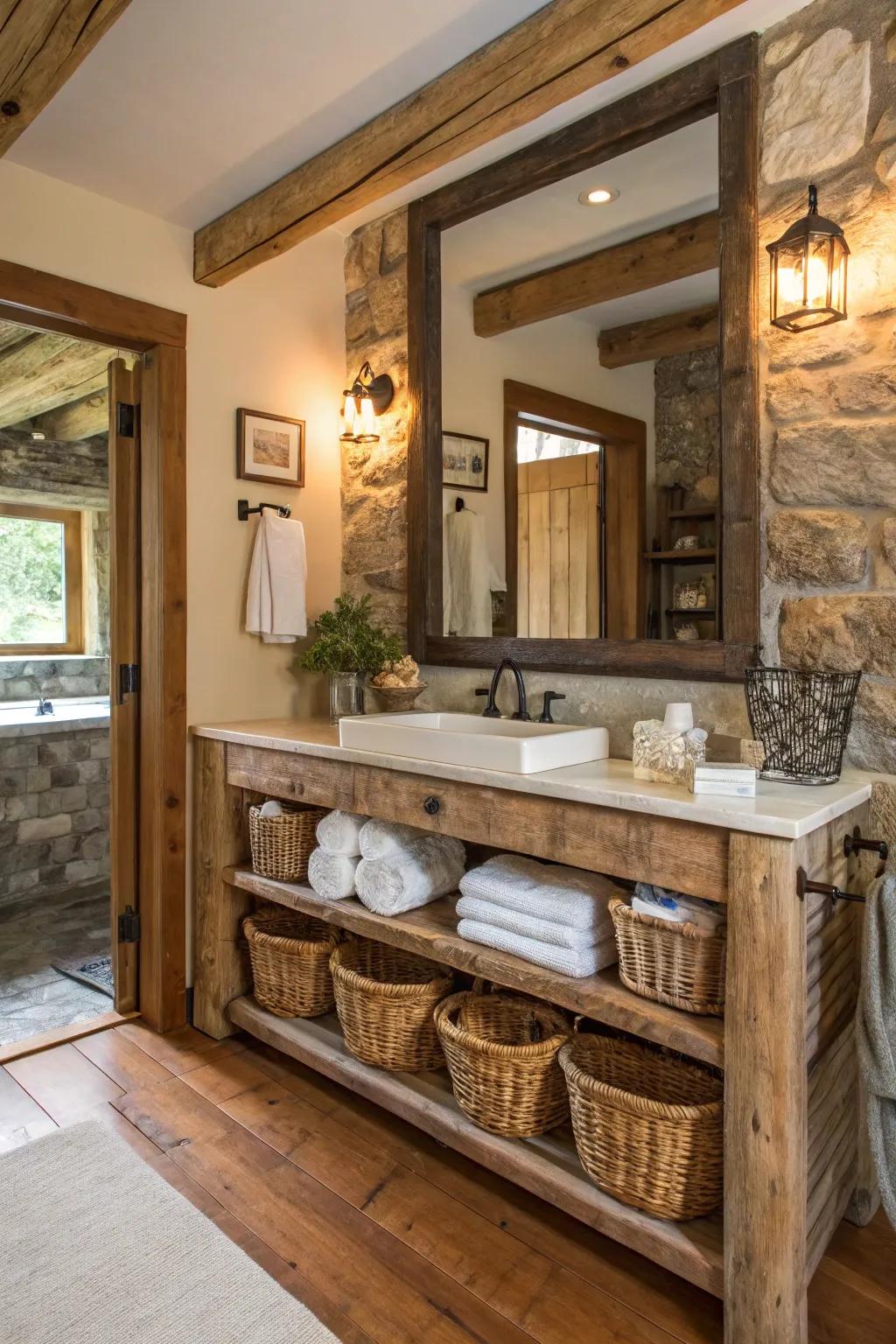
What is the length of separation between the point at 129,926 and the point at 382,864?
1.07m

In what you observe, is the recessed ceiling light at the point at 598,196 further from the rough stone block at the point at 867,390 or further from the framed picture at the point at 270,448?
the framed picture at the point at 270,448

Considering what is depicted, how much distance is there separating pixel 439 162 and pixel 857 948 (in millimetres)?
2000

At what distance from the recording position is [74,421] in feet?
16.2

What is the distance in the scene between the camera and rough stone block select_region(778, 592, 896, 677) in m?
1.66

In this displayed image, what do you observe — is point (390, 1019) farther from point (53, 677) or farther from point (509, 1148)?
point (53, 677)

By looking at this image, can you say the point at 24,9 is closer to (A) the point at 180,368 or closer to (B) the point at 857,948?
(A) the point at 180,368

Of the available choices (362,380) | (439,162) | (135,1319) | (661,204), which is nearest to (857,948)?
(135,1319)

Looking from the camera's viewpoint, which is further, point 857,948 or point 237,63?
point 237,63

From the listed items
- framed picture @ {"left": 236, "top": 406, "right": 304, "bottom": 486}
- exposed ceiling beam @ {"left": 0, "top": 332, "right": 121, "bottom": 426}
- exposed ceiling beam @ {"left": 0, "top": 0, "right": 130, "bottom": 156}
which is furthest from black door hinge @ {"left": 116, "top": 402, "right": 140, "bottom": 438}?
exposed ceiling beam @ {"left": 0, "top": 332, "right": 121, "bottom": 426}

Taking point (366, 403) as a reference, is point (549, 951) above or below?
below

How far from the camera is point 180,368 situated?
Result: 8.27 feet

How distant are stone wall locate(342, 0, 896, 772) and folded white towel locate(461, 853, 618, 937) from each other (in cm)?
48

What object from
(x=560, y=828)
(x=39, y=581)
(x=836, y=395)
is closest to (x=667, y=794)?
(x=560, y=828)

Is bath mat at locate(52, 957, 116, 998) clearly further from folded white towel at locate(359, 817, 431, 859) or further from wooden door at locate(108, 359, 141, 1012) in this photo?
folded white towel at locate(359, 817, 431, 859)
